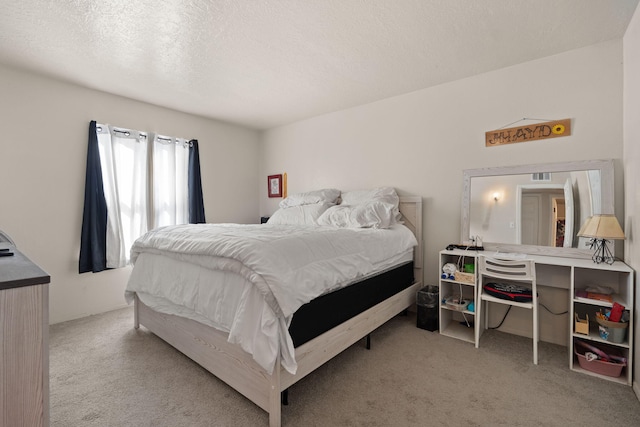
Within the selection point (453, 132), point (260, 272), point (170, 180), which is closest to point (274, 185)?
point (170, 180)

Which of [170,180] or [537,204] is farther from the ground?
[170,180]

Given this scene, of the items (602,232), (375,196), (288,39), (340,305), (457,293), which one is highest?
(288,39)

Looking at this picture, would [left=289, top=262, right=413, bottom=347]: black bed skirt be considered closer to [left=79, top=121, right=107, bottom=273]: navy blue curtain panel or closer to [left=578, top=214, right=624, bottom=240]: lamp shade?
[left=578, top=214, right=624, bottom=240]: lamp shade

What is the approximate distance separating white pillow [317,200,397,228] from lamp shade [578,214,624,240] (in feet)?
4.76

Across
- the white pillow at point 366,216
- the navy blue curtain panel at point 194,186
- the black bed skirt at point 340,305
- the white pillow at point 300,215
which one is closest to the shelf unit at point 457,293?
the black bed skirt at point 340,305

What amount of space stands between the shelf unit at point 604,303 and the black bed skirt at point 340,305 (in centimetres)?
127

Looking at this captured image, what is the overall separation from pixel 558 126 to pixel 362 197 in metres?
1.82

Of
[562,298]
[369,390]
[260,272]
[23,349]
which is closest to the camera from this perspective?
[23,349]

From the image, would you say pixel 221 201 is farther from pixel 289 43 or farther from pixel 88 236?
pixel 289 43

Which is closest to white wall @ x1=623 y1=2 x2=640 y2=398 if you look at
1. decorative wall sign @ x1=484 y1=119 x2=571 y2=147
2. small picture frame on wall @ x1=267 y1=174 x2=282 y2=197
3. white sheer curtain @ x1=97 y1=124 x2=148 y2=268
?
decorative wall sign @ x1=484 y1=119 x2=571 y2=147

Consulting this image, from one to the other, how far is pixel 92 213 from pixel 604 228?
4393 mm

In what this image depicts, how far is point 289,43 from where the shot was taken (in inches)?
88.3

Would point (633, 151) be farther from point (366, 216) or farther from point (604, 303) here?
point (366, 216)

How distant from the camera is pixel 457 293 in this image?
2.84 meters
